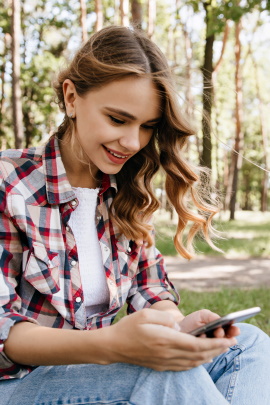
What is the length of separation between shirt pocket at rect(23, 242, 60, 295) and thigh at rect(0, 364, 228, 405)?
0.29 meters

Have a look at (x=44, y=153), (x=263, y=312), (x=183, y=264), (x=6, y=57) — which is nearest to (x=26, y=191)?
(x=44, y=153)

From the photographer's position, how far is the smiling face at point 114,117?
1820 mm

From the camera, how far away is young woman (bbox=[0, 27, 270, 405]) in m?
1.36

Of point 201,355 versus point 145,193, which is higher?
point 145,193

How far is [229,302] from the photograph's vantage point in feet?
14.3

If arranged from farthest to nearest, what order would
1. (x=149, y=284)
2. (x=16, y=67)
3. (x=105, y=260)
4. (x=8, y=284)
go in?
(x=16, y=67)
(x=149, y=284)
(x=105, y=260)
(x=8, y=284)

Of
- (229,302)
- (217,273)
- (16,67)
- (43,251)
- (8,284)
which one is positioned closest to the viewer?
(8,284)

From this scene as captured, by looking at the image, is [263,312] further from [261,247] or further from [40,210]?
[261,247]

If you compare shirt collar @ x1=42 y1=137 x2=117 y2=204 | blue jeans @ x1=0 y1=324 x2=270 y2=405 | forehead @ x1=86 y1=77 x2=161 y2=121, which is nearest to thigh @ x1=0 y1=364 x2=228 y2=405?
blue jeans @ x1=0 y1=324 x2=270 y2=405

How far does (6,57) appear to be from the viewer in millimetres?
16328

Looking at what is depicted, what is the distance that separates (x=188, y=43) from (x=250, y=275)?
1295 centimetres

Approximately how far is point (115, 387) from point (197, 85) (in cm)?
135

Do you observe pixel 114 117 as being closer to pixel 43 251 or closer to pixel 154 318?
pixel 43 251

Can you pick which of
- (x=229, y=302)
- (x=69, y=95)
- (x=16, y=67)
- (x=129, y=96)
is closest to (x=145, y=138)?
(x=129, y=96)
